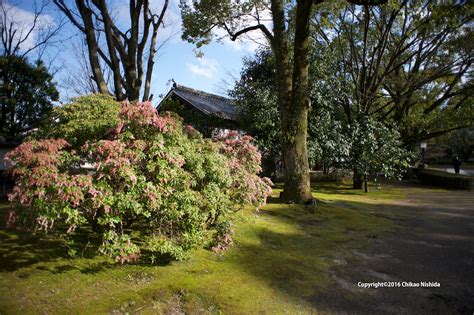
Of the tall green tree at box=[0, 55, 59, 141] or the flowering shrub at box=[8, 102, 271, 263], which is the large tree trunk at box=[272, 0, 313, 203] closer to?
the flowering shrub at box=[8, 102, 271, 263]

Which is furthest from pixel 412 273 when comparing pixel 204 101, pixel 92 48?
pixel 204 101

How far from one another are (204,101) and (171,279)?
805 inches

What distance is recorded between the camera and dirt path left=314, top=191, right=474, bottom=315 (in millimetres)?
4711

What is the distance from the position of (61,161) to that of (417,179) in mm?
29326

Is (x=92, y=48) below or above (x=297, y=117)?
above

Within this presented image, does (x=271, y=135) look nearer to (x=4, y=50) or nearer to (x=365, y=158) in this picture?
(x=365, y=158)

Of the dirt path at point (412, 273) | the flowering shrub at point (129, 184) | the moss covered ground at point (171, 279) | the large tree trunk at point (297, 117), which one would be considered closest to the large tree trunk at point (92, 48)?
the moss covered ground at point (171, 279)

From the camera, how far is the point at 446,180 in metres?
21.9

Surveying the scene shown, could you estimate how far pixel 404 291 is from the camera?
521 cm

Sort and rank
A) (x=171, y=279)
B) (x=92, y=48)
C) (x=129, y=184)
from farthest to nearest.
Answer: (x=92, y=48), (x=171, y=279), (x=129, y=184)

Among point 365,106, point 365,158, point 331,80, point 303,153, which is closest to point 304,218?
point 303,153

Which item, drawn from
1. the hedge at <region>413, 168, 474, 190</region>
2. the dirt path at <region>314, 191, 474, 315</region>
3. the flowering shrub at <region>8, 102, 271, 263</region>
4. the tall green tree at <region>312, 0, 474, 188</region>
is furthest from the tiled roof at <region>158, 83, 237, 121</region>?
the flowering shrub at <region>8, 102, 271, 263</region>

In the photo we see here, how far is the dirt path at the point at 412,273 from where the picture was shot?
471 centimetres

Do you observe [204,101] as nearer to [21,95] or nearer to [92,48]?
[21,95]
